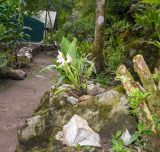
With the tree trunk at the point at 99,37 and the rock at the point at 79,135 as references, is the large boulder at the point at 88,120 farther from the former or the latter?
the tree trunk at the point at 99,37

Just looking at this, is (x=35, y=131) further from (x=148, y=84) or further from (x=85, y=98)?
(x=148, y=84)

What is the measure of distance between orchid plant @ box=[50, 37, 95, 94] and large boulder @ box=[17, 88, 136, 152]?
44 centimetres

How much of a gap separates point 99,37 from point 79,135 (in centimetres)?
361

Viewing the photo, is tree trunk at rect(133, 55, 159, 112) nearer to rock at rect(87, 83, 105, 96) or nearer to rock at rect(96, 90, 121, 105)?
rock at rect(96, 90, 121, 105)

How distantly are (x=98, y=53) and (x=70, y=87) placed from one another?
6.82 feet

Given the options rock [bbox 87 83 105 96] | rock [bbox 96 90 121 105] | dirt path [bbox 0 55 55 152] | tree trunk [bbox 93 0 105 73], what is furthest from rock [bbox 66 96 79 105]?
tree trunk [bbox 93 0 105 73]

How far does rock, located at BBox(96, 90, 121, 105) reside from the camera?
4.42 meters

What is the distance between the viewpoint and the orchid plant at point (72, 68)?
526cm

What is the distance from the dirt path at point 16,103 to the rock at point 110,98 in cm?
182

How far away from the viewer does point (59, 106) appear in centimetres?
489

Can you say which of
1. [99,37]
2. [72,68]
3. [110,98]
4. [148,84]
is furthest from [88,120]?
[99,37]

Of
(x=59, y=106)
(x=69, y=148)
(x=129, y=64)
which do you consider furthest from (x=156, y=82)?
(x=129, y=64)

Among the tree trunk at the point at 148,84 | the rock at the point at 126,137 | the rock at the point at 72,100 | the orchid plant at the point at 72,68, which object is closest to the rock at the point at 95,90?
the orchid plant at the point at 72,68

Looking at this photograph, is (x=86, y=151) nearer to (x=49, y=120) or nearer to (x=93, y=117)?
(x=93, y=117)
